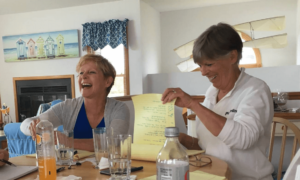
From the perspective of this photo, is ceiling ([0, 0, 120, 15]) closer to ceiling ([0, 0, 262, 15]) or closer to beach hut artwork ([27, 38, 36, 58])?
Answer: ceiling ([0, 0, 262, 15])

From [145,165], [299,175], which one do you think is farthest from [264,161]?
[299,175]

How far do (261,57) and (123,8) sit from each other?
3.01 m

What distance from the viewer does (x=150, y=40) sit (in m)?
5.93

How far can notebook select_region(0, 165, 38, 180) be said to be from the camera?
940 mm

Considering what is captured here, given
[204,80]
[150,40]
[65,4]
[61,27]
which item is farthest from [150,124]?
[61,27]

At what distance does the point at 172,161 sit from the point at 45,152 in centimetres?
43

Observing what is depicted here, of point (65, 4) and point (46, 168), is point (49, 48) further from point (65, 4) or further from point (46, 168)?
point (46, 168)

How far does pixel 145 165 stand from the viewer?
104 centimetres

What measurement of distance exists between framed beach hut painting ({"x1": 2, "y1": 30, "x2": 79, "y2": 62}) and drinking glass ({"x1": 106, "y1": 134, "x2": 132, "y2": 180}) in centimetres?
517

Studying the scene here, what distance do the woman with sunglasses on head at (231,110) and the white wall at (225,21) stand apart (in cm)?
493

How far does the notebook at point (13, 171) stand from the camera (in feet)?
3.09

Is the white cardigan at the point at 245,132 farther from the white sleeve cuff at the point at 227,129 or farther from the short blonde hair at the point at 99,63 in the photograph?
the short blonde hair at the point at 99,63

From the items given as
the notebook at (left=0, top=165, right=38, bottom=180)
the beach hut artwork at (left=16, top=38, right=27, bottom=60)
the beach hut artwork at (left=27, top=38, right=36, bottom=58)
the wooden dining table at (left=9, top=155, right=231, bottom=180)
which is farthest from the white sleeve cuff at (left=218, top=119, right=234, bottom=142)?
the beach hut artwork at (left=16, top=38, right=27, bottom=60)

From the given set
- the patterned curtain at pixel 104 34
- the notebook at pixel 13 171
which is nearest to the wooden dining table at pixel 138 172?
the notebook at pixel 13 171
